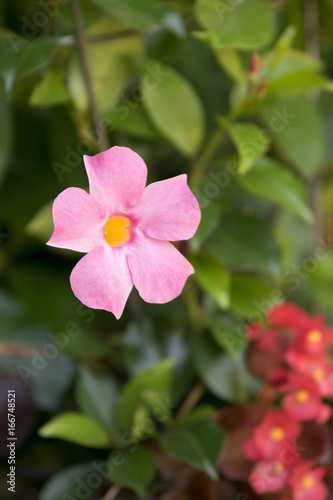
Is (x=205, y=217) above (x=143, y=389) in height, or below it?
above

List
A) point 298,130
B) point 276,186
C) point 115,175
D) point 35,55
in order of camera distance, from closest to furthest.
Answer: point 115,175, point 35,55, point 276,186, point 298,130

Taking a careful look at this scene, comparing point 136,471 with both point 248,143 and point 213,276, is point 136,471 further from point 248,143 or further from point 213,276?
point 248,143

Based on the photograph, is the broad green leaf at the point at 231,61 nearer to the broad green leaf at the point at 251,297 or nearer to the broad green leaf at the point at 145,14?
the broad green leaf at the point at 145,14

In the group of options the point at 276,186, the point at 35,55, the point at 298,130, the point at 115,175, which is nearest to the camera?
the point at 115,175

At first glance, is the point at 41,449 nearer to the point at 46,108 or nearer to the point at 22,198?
the point at 22,198

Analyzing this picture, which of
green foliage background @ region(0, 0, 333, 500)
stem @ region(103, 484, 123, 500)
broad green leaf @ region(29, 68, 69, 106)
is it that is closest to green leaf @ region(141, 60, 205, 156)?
green foliage background @ region(0, 0, 333, 500)

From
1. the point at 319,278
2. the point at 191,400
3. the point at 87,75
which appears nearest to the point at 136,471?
the point at 191,400

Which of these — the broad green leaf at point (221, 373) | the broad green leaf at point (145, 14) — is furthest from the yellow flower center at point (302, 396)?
the broad green leaf at point (145, 14)

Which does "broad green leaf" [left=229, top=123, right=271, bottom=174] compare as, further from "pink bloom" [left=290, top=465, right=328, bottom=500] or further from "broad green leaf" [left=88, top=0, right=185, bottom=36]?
"pink bloom" [left=290, top=465, right=328, bottom=500]
